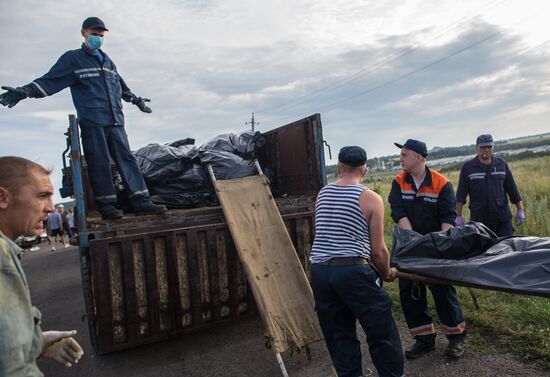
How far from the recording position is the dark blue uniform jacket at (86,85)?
4.07m

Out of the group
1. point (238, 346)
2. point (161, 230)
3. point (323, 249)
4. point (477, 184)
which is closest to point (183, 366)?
point (238, 346)

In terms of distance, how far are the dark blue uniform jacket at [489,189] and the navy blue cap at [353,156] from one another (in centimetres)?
308

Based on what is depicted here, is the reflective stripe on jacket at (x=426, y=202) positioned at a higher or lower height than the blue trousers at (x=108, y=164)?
lower

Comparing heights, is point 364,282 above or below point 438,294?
above

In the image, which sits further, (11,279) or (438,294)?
(438,294)

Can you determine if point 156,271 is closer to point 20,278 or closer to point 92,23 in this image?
point 20,278

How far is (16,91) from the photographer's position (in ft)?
12.3

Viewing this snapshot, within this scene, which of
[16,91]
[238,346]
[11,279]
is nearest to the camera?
[11,279]

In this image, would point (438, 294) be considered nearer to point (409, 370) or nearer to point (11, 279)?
point (409, 370)

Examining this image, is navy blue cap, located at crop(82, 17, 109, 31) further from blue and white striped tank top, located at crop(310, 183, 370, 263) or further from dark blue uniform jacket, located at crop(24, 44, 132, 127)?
blue and white striped tank top, located at crop(310, 183, 370, 263)

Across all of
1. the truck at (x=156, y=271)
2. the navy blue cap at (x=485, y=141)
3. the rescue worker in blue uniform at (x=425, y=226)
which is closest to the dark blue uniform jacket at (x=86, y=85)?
the truck at (x=156, y=271)

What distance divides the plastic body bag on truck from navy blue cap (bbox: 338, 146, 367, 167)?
0.90m

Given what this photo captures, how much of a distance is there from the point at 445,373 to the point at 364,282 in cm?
132

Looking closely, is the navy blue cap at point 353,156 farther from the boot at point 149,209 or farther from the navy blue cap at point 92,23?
the navy blue cap at point 92,23
